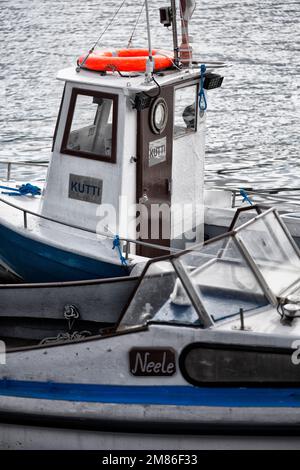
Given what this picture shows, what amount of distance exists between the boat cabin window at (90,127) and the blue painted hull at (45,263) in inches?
45.0

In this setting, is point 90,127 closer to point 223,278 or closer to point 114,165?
point 114,165

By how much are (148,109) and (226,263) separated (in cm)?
251

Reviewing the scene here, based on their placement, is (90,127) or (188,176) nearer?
(90,127)

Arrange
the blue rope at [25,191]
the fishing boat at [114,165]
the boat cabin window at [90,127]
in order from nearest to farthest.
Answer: the fishing boat at [114,165] < the boat cabin window at [90,127] < the blue rope at [25,191]

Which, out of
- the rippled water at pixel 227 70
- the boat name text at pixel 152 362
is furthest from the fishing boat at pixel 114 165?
the rippled water at pixel 227 70

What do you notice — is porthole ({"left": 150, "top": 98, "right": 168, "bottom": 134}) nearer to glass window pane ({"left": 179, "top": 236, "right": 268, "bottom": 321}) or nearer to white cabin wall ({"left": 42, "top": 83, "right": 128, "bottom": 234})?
white cabin wall ({"left": 42, "top": 83, "right": 128, "bottom": 234})

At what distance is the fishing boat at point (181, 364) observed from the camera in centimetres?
770

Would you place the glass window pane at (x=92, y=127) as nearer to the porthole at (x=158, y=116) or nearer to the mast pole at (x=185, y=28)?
the porthole at (x=158, y=116)

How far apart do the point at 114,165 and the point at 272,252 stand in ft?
7.48

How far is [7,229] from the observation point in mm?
10508

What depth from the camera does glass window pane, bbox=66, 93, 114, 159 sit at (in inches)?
397

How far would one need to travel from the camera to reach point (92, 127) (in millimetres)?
10242

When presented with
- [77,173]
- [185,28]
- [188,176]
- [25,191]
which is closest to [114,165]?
[77,173]

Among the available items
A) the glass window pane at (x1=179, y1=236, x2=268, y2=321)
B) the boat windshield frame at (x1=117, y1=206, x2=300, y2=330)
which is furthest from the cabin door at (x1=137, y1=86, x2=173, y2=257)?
the glass window pane at (x1=179, y1=236, x2=268, y2=321)
